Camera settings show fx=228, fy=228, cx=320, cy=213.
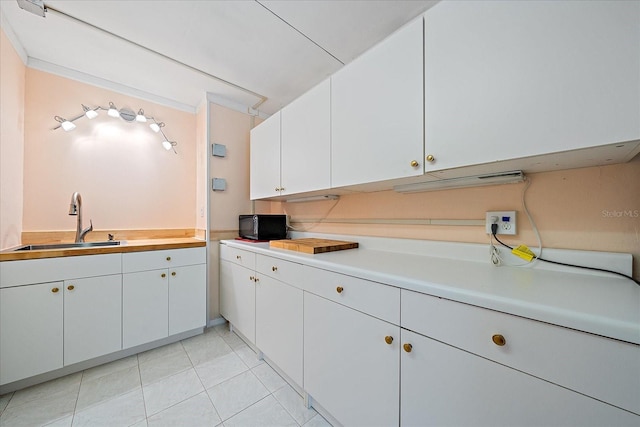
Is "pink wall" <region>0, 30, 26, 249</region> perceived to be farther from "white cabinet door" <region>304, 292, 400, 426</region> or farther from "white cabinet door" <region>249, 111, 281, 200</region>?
"white cabinet door" <region>304, 292, 400, 426</region>

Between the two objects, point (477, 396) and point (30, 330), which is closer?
point (477, 396)

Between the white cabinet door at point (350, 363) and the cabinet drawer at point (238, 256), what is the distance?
689 mm

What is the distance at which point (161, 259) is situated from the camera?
6.34 feet

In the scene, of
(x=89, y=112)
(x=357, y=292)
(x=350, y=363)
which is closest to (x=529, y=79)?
(x=357, y=292)

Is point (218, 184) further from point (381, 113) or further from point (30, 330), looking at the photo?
point (381, 113)

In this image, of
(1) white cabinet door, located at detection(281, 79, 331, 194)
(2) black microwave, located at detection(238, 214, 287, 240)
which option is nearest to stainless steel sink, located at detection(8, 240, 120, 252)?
(2) black microwave, located at detection(238, 214, 287, 240)

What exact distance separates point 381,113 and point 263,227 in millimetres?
1438

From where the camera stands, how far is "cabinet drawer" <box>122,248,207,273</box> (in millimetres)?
1787

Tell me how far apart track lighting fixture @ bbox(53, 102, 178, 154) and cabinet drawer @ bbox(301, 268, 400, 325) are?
86.2 inches

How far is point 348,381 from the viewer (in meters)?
1.06

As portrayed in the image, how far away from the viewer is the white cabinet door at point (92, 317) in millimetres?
1554

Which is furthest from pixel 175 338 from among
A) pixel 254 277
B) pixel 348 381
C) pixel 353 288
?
pixel 353 288

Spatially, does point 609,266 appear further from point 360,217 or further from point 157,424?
point 157,424

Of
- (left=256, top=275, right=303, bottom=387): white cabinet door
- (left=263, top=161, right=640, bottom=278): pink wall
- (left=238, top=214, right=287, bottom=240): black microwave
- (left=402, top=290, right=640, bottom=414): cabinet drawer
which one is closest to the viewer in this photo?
(left=402, top=290, right=640, bottom=414): cabinet drawer
